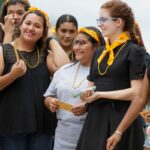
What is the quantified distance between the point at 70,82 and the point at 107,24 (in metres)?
0.66

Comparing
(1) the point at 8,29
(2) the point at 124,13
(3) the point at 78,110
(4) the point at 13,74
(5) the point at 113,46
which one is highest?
(2) the point at 124,13

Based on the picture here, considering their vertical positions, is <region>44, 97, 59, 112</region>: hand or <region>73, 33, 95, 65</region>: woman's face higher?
<region>73, 33, 95, 65</region>: woman's face

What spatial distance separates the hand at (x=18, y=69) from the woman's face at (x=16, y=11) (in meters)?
0.77

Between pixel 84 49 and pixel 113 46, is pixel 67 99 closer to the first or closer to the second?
pixel 84 49

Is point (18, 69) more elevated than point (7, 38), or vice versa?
point (7, 38)

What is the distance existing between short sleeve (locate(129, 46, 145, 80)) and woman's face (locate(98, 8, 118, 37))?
0.24m

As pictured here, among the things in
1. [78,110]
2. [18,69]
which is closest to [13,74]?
[18,69]

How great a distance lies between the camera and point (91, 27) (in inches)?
146

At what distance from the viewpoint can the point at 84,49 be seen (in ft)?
11.9

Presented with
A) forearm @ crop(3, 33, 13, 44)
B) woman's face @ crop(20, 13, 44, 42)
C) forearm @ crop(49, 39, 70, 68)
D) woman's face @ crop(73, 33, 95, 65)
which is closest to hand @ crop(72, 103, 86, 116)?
woman's face @ crop(73, 33, 95, 65)

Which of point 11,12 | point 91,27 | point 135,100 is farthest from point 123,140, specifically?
point 11,12

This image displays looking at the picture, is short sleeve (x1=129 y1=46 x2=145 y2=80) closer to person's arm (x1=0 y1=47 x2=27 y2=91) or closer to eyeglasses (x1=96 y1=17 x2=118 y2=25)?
eyeglasses (x1=96 y1=17 x2=118 y2=25)

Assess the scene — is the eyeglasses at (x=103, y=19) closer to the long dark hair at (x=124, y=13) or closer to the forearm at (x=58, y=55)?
the long dark hair at (x=124, y=13)

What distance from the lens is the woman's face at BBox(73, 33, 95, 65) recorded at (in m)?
3.62
